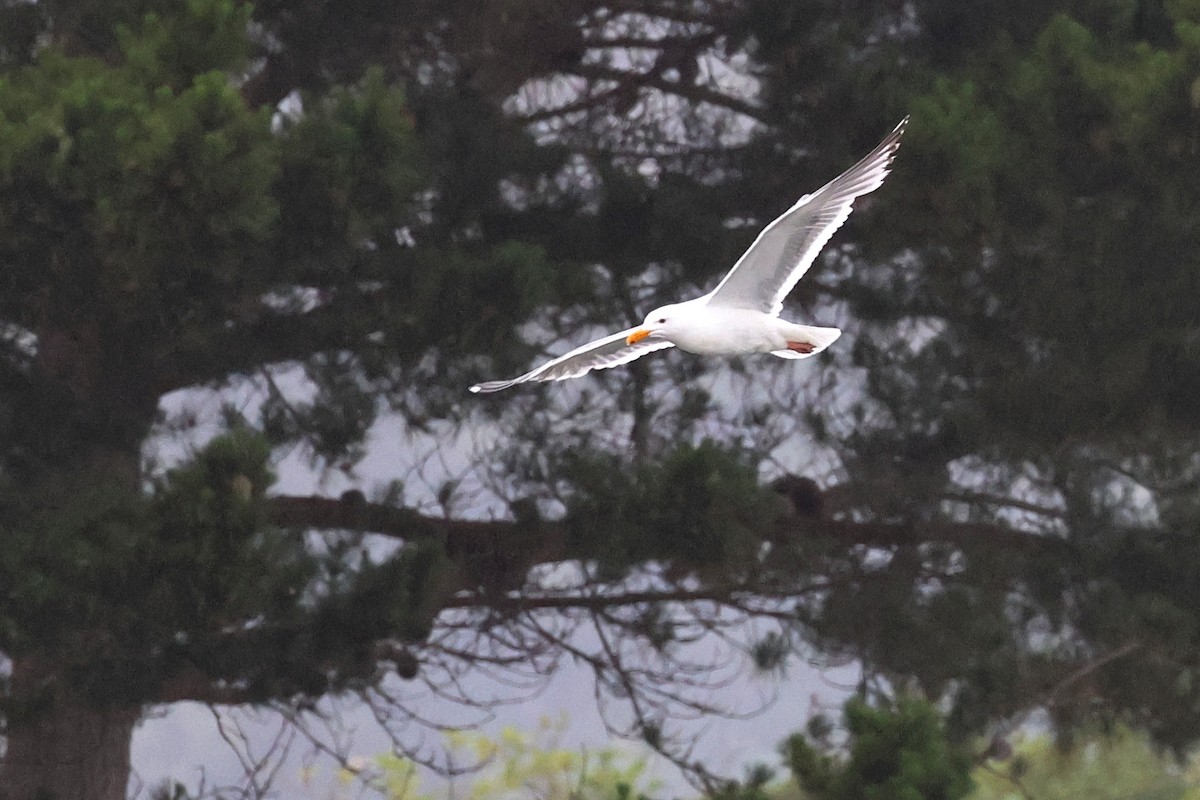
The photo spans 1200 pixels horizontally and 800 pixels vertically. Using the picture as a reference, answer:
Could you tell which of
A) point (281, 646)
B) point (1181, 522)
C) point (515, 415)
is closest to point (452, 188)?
point (515, 415)

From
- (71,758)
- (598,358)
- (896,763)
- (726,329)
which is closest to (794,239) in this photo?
(726,329)

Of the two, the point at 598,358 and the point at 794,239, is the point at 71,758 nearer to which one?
the point at 598,358

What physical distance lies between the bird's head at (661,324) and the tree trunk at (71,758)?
7.70ft

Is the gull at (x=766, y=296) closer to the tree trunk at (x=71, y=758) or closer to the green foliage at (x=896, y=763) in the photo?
the green foliage at (x=896, y=763)

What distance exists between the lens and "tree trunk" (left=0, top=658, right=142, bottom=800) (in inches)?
232

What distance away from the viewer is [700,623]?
6352 millimetres

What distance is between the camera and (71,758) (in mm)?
6047

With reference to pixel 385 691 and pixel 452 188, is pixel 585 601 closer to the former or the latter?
pixel 385 691

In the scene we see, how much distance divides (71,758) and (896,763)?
3.59 meters

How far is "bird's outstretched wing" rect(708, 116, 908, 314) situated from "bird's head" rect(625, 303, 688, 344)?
0.08 metres

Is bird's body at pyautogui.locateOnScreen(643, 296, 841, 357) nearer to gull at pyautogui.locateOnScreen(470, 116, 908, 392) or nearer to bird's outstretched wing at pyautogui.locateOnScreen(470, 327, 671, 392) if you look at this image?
gull at pyautogui.locateOnScreen(470, 116, 908, 392)

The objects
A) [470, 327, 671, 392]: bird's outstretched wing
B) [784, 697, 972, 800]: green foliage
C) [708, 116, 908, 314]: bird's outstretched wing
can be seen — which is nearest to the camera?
[784, 697, 972, 800]: green foliage

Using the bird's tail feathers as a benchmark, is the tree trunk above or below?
above

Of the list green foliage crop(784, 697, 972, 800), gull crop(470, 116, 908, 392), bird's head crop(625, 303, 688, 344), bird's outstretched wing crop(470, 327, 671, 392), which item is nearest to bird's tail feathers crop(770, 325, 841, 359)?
gull crop(470, 116, 908, 392)
